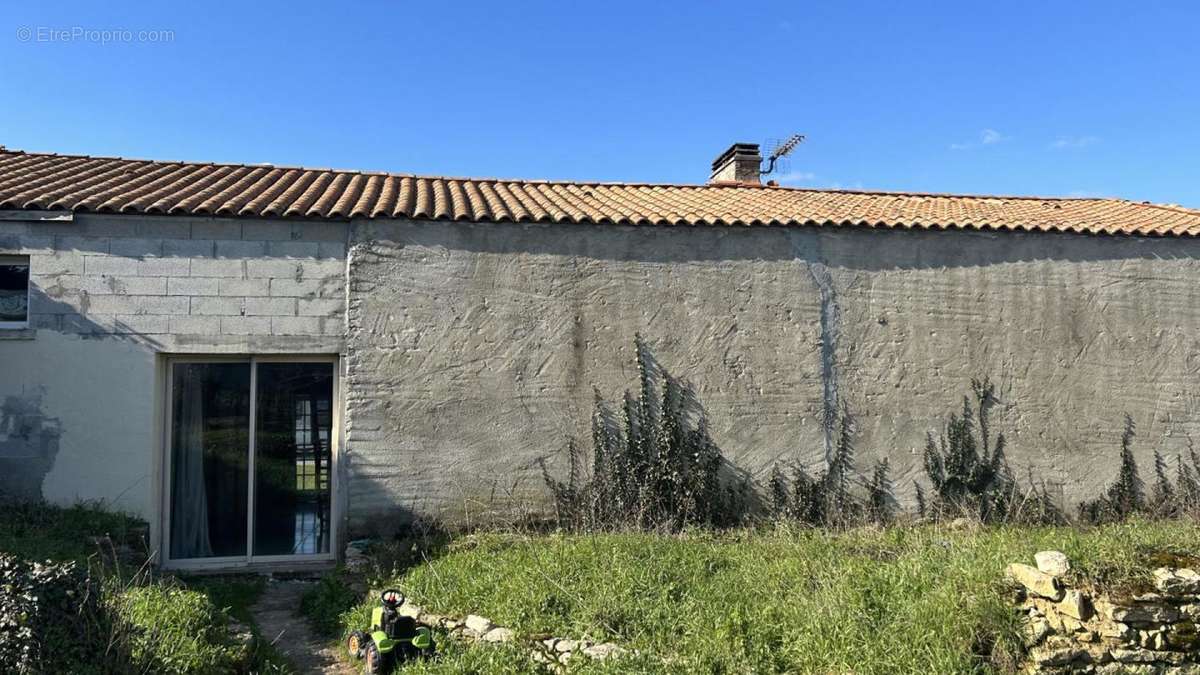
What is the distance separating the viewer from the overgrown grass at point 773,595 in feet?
16.0

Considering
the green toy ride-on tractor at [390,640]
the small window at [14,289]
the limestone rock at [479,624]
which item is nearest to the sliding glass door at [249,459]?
the small window at [14,289]

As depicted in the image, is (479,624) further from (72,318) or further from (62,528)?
(72,318)

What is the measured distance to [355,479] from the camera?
335 inches

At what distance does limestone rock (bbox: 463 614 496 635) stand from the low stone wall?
3.41 meters

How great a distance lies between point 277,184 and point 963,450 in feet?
29.2

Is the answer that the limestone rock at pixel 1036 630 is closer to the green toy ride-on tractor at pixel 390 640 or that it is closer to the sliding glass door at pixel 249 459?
the green toy ride-on tractor at pixel 390 640

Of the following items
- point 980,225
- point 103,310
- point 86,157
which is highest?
point 86,157

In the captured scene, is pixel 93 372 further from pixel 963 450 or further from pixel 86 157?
pixel 963 450

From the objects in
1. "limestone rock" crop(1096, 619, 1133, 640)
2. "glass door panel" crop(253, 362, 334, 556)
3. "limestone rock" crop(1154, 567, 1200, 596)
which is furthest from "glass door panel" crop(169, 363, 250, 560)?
"limestone rock" crop(1154, 567, 1200, 596)

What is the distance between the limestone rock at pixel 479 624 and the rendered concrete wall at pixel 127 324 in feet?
12.4

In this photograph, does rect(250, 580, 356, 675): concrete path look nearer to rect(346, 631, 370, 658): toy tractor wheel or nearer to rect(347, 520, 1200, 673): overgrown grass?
rect(346, 631, 370, 658): toy tractor wheel

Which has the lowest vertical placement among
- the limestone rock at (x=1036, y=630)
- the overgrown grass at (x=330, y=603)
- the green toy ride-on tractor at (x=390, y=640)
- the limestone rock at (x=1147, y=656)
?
the overgrown grass at (x=330, y=603)

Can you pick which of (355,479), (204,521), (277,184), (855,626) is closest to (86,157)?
(277,184)

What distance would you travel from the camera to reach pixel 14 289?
842 cm
